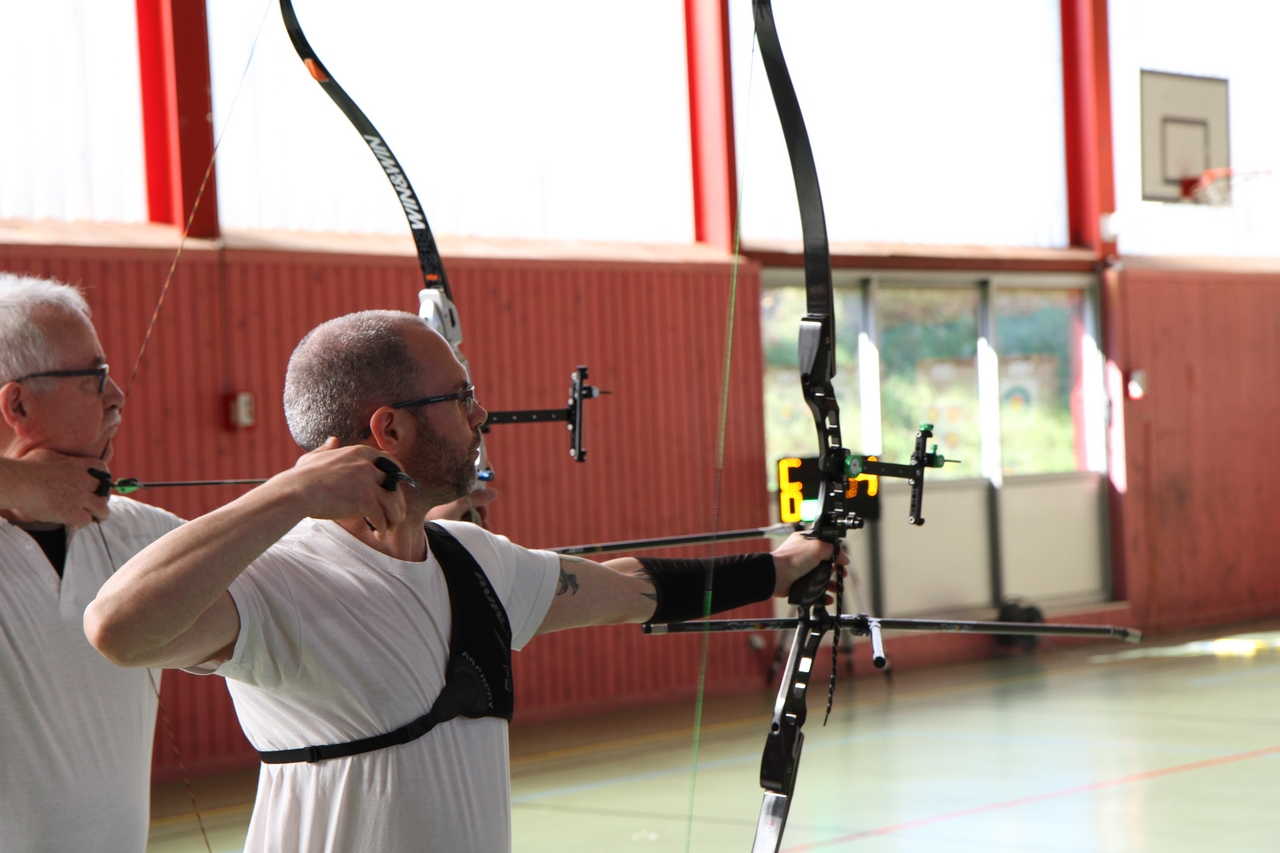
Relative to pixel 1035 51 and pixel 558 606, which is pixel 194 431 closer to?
pixel 558 606

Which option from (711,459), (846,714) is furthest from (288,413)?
(846,714)

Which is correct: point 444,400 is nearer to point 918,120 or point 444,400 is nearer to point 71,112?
point 71,112

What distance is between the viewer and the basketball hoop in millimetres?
8164

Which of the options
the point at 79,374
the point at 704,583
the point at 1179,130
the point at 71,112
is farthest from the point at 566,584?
the point at 1179,130

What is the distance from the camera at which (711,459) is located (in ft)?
11.2

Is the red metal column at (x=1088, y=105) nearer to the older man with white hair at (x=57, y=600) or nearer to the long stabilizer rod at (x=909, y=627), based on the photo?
the long stabilizer rod at (x=909, y=627)

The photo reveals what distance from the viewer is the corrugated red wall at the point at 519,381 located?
3.32 meters

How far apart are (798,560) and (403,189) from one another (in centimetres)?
125

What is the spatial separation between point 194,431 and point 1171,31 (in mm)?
5350

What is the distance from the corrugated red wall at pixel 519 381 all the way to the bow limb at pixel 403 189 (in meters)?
0.54

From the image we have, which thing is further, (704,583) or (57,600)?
(704,583)

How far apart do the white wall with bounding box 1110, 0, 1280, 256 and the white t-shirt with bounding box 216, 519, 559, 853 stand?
524 centimetres

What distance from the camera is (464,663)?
4.59 feet

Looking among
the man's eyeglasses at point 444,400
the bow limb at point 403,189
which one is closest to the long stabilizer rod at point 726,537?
the bow limb at point 403,189
